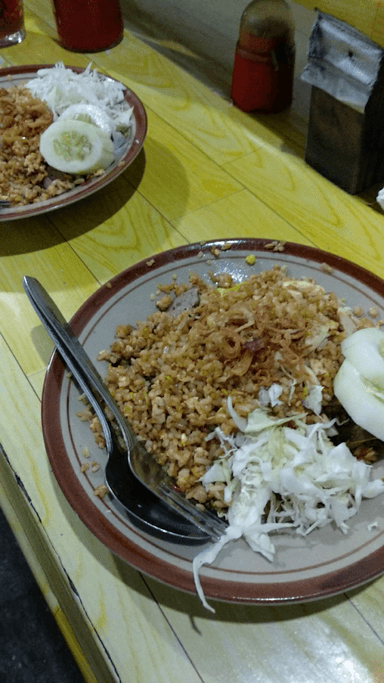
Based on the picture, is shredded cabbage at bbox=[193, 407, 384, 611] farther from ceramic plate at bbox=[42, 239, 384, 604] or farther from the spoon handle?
the spoon handle

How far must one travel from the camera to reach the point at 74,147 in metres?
1.39

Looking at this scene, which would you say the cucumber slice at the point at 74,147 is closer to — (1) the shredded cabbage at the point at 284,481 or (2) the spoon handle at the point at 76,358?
(2) the spoon handle at the point at 76,358

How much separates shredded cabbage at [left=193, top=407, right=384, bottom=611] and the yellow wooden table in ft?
0.46

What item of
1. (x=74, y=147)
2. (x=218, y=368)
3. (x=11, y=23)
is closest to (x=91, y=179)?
(x=74, y=147)

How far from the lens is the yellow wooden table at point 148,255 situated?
824 mm

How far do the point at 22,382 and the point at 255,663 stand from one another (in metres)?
0.66

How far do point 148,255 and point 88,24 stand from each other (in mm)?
1129

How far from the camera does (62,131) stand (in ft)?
4.57

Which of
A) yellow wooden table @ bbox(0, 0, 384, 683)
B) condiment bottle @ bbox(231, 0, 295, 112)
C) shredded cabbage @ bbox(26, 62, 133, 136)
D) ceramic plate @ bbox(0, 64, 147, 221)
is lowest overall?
yellow wooden table @ bbox(0, 0, 384, 683)

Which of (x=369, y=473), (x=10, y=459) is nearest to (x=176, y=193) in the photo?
(x=10, y=459)

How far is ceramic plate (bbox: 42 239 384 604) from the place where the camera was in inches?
29.3

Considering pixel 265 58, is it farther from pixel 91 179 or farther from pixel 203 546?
pixel 203 546

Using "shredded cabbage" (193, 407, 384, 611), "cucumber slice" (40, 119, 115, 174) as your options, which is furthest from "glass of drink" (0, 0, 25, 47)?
"shredded cabbage" (193, 407, 384, 611)

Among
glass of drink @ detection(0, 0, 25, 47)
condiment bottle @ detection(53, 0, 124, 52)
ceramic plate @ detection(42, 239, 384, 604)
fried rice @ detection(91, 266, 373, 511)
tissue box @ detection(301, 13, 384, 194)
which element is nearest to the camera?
ceramic plate @ detection(42, 239, 384, 604)
